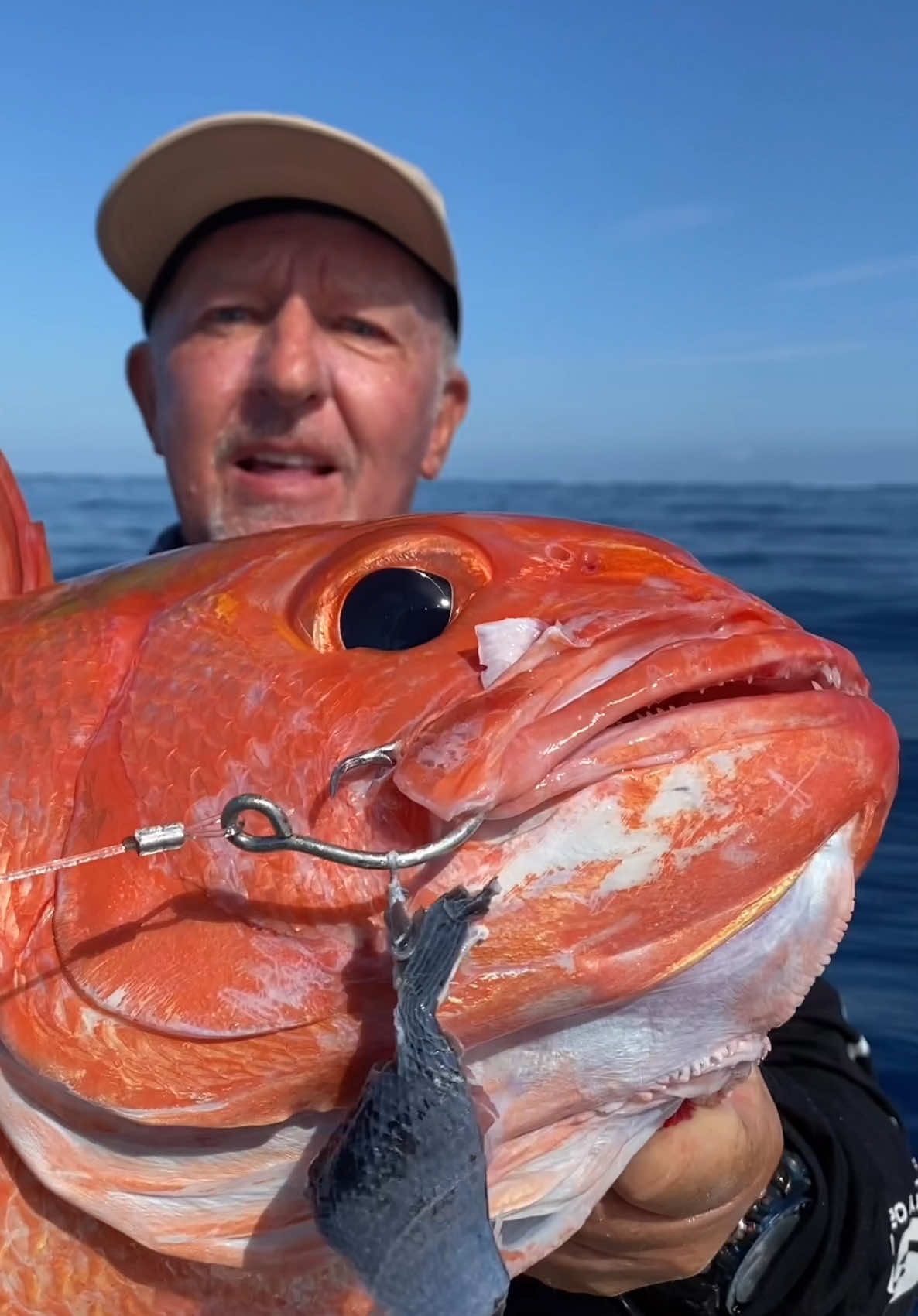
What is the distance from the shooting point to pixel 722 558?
11.7 meters

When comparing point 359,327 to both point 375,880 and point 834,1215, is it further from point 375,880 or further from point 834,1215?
point 834,1215

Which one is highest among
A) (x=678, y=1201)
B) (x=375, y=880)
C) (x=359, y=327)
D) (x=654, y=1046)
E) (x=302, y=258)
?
(x=302, y=258)

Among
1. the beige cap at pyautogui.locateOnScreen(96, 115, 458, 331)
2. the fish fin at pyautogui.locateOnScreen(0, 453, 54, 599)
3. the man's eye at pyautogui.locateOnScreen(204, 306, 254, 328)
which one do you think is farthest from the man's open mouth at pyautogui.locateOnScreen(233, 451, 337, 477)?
the fish fin at pyautogui.locateOnScreen(0, 453, 54, 599)

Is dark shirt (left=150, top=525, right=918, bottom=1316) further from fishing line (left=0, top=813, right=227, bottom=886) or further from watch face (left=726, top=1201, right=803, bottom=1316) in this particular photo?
fishing line (left=0, top=813, right=227, bottom=886)

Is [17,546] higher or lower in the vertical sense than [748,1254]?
higher

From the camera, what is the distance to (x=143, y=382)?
3.16m

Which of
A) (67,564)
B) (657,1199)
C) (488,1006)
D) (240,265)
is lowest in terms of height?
(67,564)

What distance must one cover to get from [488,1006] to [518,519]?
47cm

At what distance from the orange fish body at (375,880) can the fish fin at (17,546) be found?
389 millimetres

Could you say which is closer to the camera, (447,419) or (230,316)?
(230,316)

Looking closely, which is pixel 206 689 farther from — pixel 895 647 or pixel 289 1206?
pixel 895 647

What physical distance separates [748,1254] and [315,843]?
3.84ft

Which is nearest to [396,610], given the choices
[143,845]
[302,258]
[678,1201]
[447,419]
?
[143,845]

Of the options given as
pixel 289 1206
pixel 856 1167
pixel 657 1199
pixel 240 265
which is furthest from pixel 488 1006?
pixel 240 265
